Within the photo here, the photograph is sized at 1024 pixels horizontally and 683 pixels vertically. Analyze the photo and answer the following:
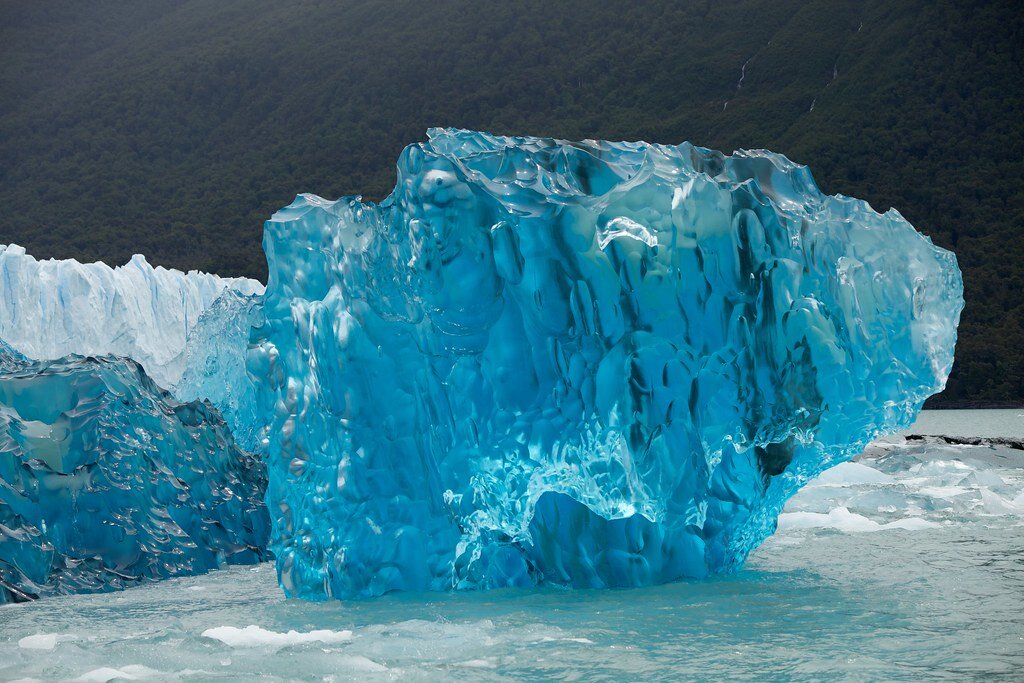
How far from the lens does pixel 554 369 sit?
6.73 meters

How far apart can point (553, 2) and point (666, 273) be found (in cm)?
5768

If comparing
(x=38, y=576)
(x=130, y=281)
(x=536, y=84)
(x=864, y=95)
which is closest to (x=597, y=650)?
Result: (x=38, y=576)

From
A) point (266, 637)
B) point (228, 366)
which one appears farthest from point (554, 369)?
point (228, 366)

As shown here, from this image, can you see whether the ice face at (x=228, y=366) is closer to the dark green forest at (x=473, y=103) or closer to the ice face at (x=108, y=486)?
the ice face at (x=108, y=486)

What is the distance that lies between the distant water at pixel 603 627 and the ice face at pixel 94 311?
12.8 metres

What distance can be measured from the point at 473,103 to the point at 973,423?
34.0m

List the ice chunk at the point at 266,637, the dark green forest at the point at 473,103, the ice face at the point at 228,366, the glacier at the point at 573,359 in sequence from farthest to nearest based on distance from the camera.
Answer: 1. the dark green forest at the point at 473,103
2. the ice face at the point at 228,366
3. the glacier at the point at 573,359
4. the ice chunk at the point at 266,637

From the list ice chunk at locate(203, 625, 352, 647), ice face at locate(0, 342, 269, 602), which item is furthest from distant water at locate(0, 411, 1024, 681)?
ice face at locate(0, 342, 269, 602)

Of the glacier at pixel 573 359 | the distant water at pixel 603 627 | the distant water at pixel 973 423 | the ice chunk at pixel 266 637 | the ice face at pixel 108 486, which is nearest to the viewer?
the distant water at pixel 603 627

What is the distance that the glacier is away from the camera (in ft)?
21.7

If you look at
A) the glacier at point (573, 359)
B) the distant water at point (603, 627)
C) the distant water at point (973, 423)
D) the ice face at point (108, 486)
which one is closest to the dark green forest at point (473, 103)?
the distant water at point (973, 423)

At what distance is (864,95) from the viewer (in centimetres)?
4419

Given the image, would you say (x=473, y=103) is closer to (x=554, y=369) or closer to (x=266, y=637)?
(x=554, y=369)

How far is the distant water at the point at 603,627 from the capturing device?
501 cm
